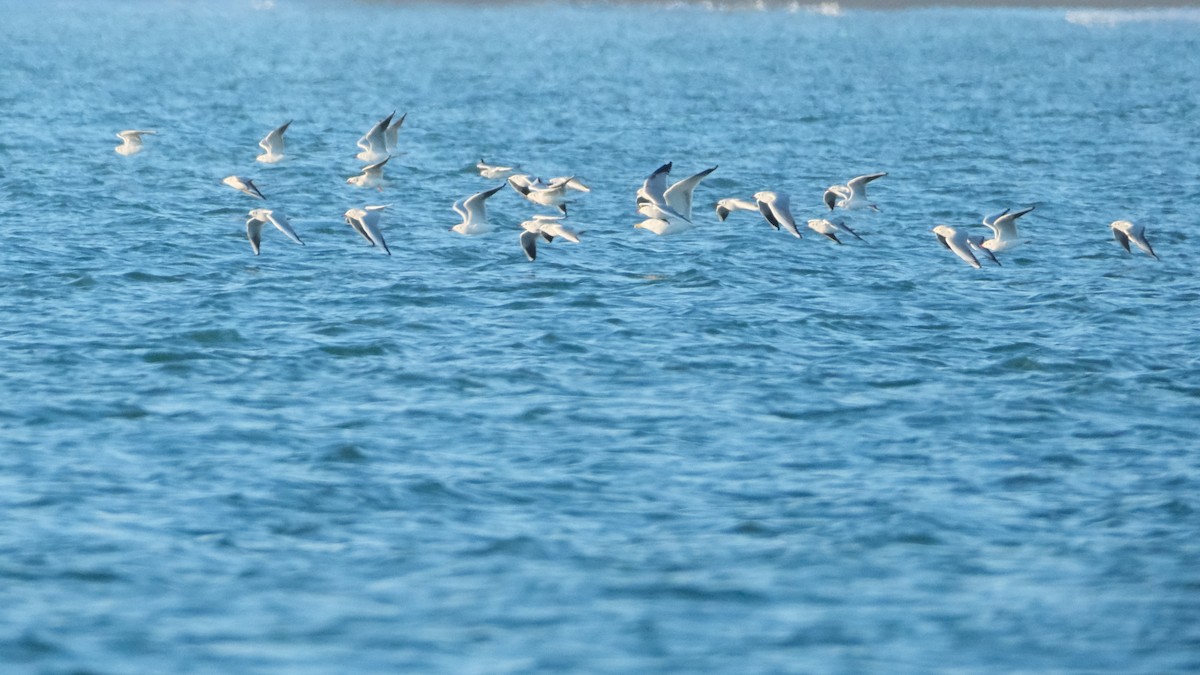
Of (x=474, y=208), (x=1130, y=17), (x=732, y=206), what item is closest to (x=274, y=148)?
(x=474, y=208)

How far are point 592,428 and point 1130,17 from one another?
7205 inches

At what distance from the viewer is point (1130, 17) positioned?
189 m

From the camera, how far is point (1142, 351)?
23688mm

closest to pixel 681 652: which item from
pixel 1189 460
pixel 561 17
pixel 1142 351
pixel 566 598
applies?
pixel 566 598

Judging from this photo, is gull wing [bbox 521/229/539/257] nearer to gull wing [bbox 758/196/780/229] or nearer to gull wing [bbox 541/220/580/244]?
gull wing [bbox 541/220/580/244]

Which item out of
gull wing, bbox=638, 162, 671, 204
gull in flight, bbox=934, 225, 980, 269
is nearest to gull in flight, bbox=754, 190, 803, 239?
gull wing, bbox=638, 162, 671, 204

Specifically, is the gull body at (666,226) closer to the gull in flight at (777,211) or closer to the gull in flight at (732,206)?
the gull in flight at (732,206)

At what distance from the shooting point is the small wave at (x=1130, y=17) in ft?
582

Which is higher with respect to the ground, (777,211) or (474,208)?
(777,211)

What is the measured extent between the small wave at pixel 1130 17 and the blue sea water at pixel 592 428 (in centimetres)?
14021

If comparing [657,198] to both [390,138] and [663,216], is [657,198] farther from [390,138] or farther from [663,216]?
[390,138]

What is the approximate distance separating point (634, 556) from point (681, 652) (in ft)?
6.83

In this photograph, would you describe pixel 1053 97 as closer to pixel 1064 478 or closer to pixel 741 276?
pixel 741 276

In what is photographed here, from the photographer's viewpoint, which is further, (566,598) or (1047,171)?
(1047,171)
